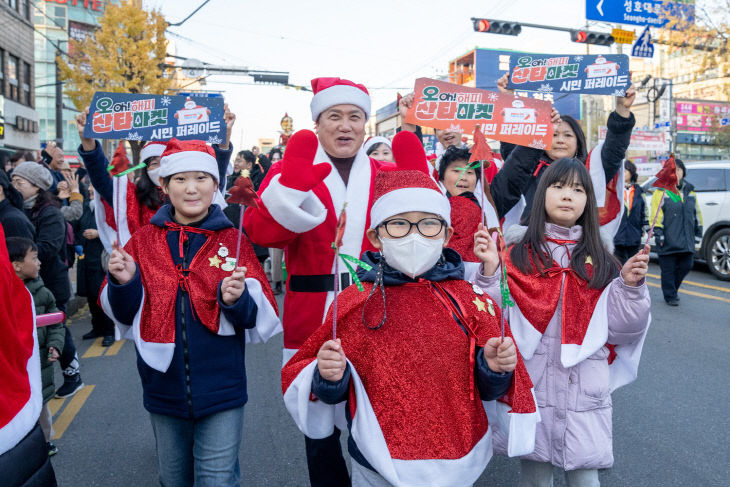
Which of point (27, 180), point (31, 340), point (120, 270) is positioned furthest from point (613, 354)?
point (27, 180)

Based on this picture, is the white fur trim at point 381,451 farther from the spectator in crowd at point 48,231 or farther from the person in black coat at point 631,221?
the person in black coat at point 631,221

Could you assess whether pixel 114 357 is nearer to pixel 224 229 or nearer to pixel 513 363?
pixel 224 229

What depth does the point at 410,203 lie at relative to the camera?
2080 millimetres

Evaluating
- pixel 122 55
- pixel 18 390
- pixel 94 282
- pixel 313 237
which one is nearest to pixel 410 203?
pixel 313 237

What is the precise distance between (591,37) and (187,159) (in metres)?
14.6

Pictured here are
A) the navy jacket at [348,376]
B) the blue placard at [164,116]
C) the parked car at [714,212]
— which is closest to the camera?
the navy jacket at [348,376]

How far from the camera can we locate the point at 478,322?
2014 millimetres

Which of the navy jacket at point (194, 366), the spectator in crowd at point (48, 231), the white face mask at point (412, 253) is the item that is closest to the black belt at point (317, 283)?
the navy jacket at point (194, 366)

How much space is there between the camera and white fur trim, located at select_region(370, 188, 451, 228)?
6.82 ft

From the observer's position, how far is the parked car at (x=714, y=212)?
9969 mm

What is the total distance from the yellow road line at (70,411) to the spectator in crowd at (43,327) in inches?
11.8

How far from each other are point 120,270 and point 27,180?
153 inches

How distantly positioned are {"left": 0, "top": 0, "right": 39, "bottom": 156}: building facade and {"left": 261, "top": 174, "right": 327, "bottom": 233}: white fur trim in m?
24.9

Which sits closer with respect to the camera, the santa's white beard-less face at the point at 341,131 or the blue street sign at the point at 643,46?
the santa's white beard-less face at the point at 341,131
